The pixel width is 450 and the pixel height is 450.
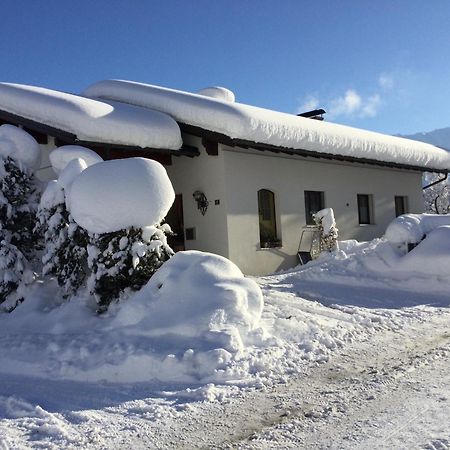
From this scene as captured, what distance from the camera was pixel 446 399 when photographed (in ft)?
13.5

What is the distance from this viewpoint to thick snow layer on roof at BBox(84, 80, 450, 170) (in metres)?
10.9

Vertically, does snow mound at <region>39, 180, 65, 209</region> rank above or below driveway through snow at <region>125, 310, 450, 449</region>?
above

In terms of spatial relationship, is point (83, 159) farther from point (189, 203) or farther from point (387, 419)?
point (387, 419)

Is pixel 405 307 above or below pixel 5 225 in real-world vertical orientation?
below

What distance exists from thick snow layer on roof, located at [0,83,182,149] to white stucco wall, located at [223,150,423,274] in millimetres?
1691

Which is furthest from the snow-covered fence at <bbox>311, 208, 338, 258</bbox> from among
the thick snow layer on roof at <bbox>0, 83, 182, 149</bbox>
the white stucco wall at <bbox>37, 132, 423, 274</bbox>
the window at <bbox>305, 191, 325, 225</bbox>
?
the thick snow layer on roof at <bbox>0, 83, 182, 149</bbox>

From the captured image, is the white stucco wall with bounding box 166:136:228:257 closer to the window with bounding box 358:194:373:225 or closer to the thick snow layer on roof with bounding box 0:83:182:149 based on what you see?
the thick snow layer on roof with bounding box 0:83:182:149

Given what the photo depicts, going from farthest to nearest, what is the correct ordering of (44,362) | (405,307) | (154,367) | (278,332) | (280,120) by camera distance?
(280,120) < (405,307) < (278,332) < (44,362) < (154,367)

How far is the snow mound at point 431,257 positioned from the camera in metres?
9.66

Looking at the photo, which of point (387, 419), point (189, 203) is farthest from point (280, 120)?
Result: point (387, 419)

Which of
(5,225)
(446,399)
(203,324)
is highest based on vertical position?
(5,225)

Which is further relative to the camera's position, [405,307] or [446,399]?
[405,307]

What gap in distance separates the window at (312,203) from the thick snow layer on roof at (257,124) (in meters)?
1.32

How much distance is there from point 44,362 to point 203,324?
168 cm
